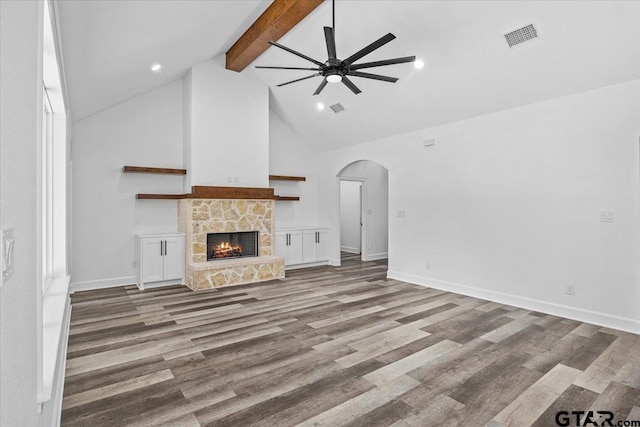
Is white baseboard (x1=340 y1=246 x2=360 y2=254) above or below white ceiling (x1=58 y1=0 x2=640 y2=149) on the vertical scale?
below

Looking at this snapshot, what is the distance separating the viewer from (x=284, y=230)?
24.7ft

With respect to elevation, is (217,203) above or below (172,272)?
above

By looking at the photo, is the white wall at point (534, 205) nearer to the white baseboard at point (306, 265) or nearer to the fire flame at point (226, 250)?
the white baseboard at point (306, 265)

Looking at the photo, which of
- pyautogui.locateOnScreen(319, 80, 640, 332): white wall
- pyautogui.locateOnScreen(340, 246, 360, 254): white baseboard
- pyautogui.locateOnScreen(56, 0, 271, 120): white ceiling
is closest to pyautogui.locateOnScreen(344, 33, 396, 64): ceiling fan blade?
pyautogui.locateOnScreen(56, 0, 271, 120): white ceiling

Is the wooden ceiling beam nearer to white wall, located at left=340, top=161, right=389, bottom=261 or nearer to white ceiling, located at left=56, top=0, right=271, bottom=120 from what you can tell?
white ceiling, located at left=56, top=0, right=271, bottom=120

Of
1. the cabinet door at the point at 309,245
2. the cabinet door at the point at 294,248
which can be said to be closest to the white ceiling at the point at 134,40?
the cabinet door at the point at 294,248

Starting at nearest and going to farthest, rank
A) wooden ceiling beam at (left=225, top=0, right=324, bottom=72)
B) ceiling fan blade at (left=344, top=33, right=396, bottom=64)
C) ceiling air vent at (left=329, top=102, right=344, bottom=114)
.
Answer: ceiling fan blade at (left=344, top=33, right=396, bottom=64), wooden ceiling beam at (left=225, top=0, right=324, bottom=72), ceiling air vent at (left=329, top=102, right=344, bottom=114)

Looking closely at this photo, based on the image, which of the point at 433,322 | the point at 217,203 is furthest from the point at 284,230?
the point at 433,322

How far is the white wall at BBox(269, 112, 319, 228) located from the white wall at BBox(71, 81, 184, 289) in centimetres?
206

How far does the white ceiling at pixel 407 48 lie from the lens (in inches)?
132

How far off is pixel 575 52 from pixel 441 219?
2.82m

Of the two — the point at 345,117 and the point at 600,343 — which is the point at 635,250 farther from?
the point at 345,117

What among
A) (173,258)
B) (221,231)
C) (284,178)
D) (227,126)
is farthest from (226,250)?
(227,126)
